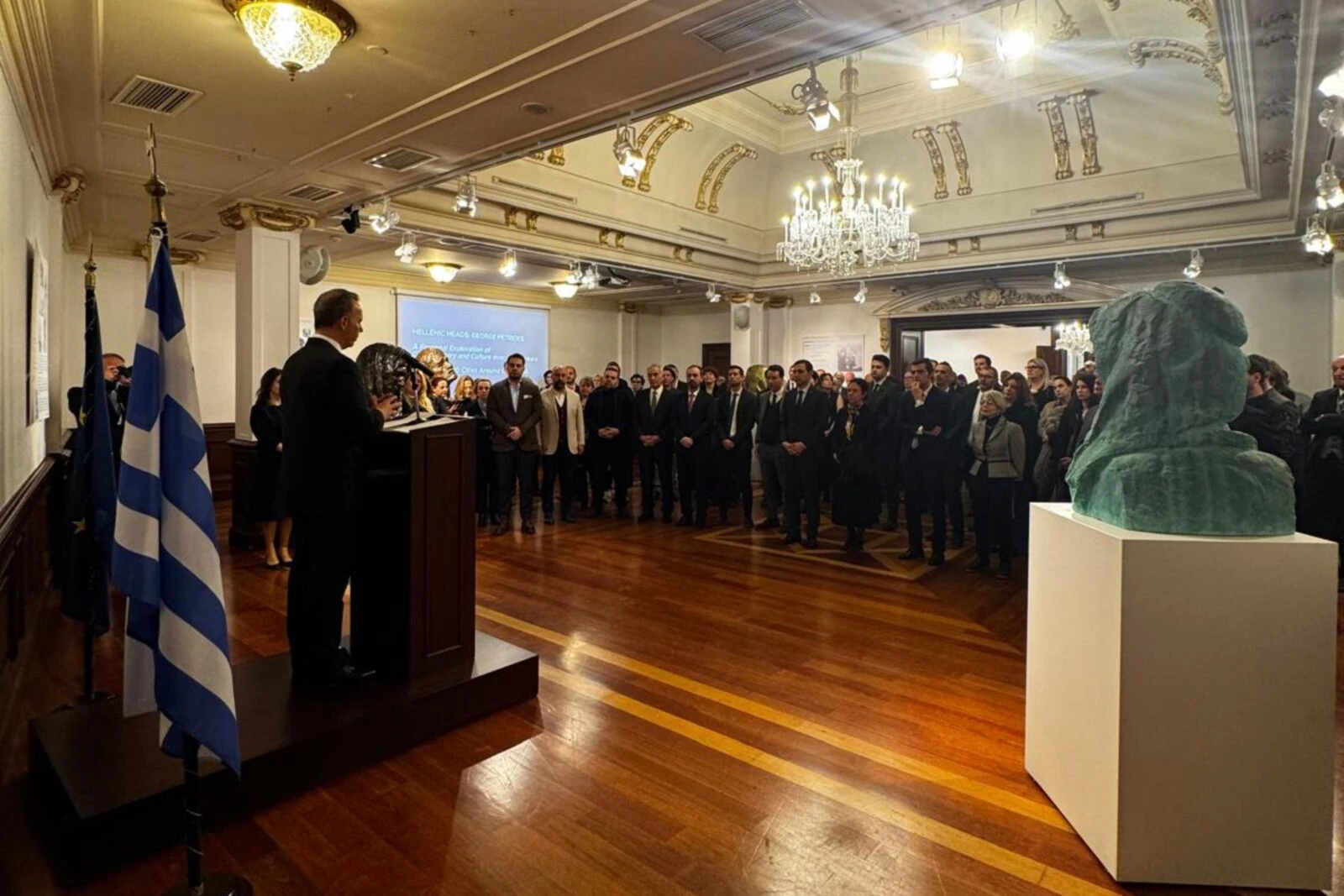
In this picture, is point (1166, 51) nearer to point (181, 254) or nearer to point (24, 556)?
point (24, 556)

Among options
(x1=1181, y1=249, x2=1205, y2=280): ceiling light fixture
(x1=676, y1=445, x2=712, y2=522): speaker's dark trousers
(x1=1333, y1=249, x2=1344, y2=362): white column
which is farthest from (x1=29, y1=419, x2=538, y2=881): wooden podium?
(x1=1333, y1=249, x2=1344, y2=362): white column

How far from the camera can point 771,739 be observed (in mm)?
2643

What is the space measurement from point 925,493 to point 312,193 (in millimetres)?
5197

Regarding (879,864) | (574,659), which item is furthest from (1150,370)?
(574,659)

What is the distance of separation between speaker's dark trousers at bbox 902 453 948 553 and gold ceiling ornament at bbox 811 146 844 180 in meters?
4.40

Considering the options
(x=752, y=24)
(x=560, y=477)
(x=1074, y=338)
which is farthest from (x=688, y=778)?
(x=1074, y=338)

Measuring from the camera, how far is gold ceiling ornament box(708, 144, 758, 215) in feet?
28.8

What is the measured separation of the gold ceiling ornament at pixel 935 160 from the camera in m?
8.14

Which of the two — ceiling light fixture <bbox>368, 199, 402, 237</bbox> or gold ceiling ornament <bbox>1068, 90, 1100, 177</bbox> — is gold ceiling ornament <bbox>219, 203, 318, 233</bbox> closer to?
ceiling light fixture <bbox>368, 199, 402, 237</bbox>

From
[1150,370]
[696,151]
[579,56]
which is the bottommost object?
[1150,370]

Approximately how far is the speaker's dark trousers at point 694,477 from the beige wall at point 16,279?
4716 mm

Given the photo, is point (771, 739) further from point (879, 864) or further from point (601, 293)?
point (601, 293)

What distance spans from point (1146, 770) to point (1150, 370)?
1075 mm

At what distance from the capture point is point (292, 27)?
9.13ft
